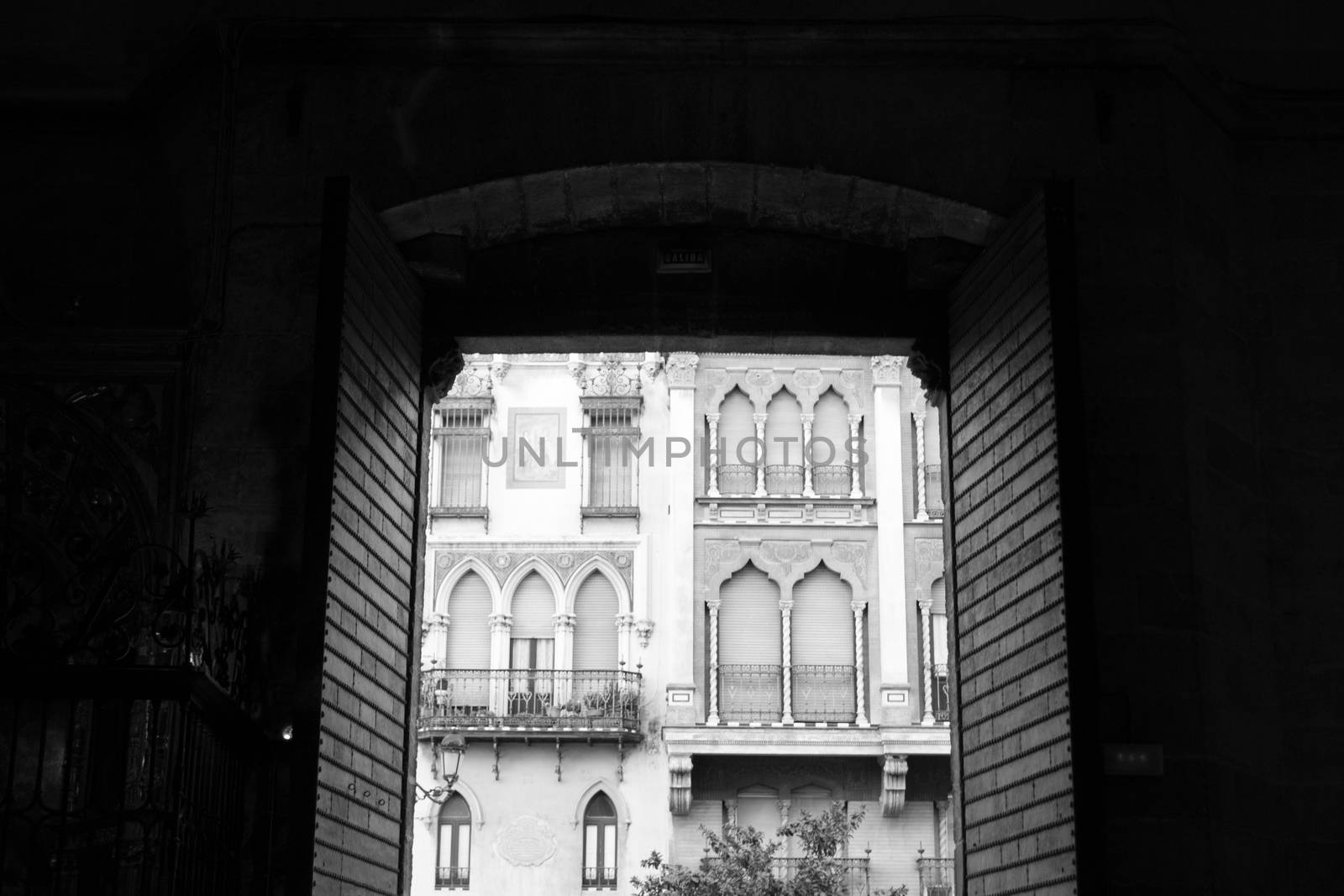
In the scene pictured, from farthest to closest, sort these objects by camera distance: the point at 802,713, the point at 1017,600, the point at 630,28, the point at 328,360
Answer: the point at 802,713 < the point at 630,28 < the point at 1017,600 < the point at 328,360

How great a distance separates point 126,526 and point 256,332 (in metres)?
1.10

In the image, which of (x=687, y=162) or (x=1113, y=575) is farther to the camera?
(x=687, y=162)

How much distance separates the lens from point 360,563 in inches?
316

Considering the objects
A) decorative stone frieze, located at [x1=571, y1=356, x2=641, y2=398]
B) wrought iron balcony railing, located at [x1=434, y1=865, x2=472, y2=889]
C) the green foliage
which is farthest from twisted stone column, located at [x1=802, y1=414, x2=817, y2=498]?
wrought iron balcony railing, located at [x1=434, y1=865, x2=472, y2=889]

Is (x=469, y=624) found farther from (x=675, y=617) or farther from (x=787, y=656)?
(x=787, y=656)

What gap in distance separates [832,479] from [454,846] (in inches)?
320

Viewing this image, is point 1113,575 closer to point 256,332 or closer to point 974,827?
point 974,827

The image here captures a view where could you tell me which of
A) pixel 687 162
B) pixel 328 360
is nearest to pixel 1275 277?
pixel 687 162

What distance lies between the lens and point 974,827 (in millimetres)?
8742

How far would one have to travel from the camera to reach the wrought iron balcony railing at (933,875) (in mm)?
25469

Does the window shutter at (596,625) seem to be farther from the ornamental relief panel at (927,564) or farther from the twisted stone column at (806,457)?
the ornamental relief panel at (927,564)

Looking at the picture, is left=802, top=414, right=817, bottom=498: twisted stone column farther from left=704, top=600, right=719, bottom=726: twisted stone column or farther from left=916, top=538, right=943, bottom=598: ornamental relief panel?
→ left=704, top=600, right=719, bottom=726: twisted stone column

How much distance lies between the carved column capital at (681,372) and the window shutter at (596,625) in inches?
132

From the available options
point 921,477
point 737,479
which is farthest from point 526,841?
point 921,477
